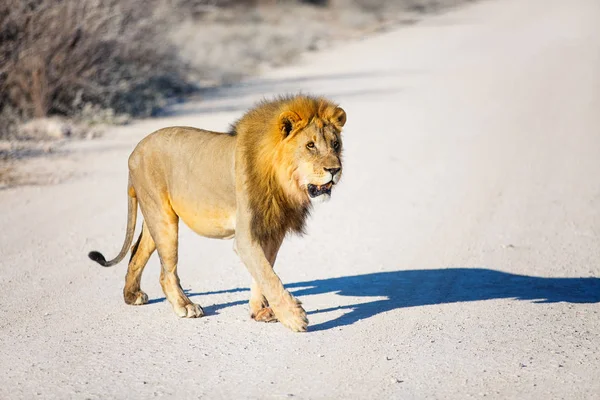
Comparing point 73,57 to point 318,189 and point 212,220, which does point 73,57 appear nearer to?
point 212,220

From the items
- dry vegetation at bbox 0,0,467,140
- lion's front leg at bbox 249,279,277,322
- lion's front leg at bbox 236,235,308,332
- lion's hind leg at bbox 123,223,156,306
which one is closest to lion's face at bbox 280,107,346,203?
lion's front leg at bbox 236,235,308,332

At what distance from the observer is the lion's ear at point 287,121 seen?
5406 millimetres

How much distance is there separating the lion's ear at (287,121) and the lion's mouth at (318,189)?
0.35m

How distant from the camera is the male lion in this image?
213 inches

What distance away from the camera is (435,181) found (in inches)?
401

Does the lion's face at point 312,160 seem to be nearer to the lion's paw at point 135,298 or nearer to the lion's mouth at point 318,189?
the lion's mouth at point 318,189

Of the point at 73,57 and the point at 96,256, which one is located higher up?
the point at 96,256

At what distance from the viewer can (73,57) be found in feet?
45.5

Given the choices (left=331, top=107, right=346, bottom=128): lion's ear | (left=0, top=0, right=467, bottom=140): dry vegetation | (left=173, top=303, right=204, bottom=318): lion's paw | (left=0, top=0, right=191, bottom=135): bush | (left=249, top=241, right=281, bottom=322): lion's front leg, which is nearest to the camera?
(left=331, top=107, right=346, bottom=128): lion's ear

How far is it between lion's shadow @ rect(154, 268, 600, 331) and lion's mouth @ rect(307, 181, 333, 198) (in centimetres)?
88

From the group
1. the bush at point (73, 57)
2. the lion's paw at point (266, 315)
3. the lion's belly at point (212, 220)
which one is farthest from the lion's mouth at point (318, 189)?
the bush at point (73, 57)

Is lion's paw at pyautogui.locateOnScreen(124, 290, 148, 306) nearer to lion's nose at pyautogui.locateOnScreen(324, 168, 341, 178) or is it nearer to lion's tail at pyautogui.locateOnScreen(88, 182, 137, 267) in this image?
lion's tail at pyautogui.locateOnScreen(88, 182, 137, 267)

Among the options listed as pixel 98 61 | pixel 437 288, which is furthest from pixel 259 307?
pixel 98 61

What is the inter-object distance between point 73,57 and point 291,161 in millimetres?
9299
